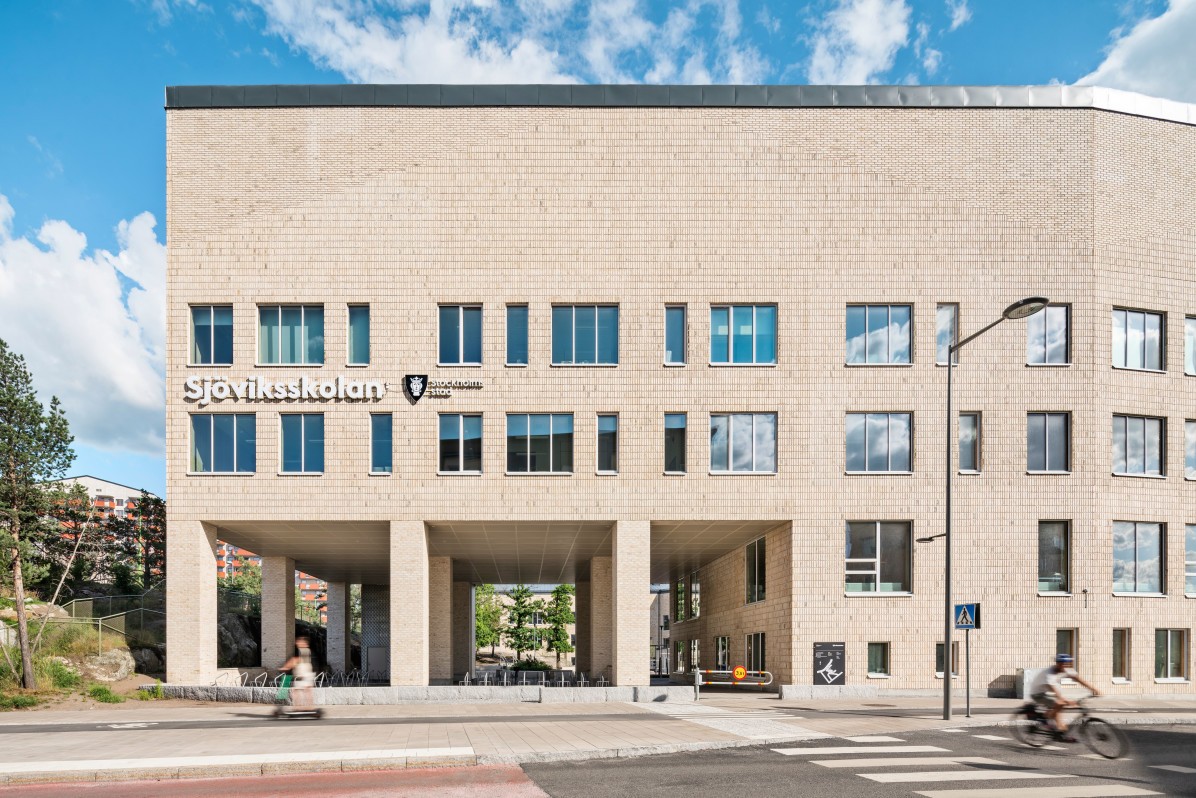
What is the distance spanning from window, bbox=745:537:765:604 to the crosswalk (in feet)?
54.3

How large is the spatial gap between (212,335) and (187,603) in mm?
8681

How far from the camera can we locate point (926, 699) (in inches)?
1115

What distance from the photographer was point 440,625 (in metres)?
40.0

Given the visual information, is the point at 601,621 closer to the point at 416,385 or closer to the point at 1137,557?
the point at 416,385

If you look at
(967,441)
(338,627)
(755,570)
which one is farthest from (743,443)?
(338,627)

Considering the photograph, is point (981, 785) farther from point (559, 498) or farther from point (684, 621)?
point (684, 621)

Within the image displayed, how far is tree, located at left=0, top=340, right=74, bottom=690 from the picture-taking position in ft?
97.5

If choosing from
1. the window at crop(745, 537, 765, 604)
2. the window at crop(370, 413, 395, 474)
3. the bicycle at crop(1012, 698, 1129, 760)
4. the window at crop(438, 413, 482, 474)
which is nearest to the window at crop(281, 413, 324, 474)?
the window at crop(370, 413, 395, 474)

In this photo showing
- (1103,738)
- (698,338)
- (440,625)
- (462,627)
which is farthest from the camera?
(462,627)

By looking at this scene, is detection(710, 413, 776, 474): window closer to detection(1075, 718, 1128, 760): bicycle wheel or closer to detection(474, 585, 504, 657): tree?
detection(1075, 718, 1128, 760): bicycle wheel

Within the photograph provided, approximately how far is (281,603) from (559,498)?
53.6 ft

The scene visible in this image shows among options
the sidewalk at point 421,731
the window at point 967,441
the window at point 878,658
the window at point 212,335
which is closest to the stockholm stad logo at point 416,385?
the window at point 212,335

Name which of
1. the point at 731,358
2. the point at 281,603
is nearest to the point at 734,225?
the point at 731,358

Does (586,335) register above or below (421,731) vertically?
above
